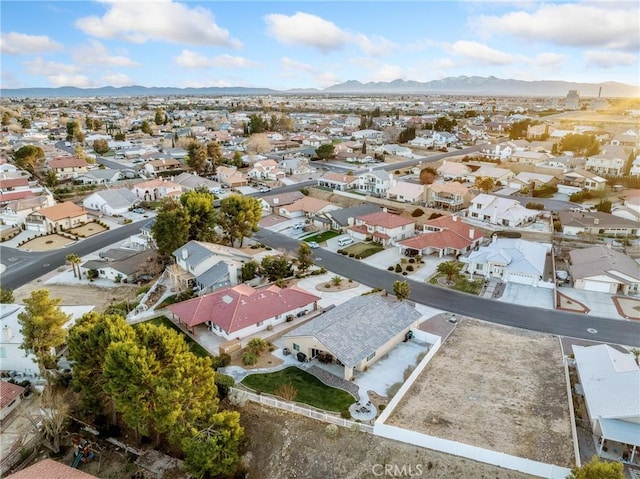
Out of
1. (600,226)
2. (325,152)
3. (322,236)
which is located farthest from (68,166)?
(600,226)

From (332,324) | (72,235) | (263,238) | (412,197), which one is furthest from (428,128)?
(332,324)

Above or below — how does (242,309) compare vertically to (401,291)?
above

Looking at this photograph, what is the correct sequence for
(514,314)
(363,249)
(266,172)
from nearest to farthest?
(514,314) → (363,249) → (266,172)

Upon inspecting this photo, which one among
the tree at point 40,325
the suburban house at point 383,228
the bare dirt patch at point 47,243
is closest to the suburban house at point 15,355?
the tree at point 40,325

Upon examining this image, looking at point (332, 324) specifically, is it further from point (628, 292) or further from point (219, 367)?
point (628, 292)

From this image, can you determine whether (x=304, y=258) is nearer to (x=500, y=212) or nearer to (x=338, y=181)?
(x=500, y=212)

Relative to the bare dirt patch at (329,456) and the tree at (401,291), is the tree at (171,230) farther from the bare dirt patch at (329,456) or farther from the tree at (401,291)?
the bare dirt patch at (329,456)

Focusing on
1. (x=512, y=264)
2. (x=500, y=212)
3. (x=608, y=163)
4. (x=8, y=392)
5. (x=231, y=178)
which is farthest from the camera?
(x=231, y=178)
